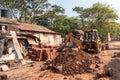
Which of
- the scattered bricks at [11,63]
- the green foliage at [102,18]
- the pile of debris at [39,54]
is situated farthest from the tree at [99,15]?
the scattered bricks at [11,63]

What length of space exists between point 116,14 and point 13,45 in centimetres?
4601

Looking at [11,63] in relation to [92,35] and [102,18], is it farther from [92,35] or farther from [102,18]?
[102,18]

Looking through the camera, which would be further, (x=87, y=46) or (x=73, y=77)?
(x=87, y=46)

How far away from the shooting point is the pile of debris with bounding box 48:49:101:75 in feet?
45.9

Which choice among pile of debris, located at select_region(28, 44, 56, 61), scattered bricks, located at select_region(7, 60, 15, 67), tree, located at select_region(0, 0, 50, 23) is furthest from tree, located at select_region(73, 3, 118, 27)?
scattered bricks, located at select_region(7, 60, 15, 67)

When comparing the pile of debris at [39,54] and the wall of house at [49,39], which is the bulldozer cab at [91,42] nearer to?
the pile of debris at [39,54]

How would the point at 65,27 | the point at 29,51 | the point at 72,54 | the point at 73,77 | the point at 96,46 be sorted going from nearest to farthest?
the point at 73,77 < the point at 72,54 < the point at 29,51 < the point at 96,46 < the point at 65,27

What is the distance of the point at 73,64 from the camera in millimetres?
14469

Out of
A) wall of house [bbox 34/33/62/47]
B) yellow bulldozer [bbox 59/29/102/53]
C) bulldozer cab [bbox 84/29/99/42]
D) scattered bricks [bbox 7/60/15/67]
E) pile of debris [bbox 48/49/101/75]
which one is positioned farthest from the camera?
wall of house [bbox 34/33/62/47]

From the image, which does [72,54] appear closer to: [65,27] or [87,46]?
[87,46]

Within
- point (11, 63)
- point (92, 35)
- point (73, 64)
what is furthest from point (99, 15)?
point (73, 64)

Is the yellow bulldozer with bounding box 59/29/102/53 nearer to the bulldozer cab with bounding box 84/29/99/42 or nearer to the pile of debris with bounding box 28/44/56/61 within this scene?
the bulldozer cab with bounding box 84/29/99/42

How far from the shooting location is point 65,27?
2201 inches

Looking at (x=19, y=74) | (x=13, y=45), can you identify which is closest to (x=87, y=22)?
(x=13, y=45)
